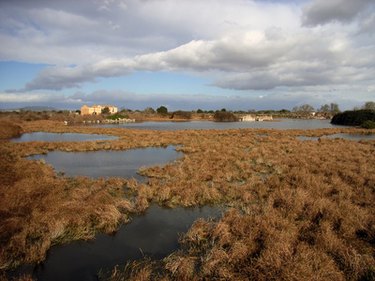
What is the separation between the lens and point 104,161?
23.5m

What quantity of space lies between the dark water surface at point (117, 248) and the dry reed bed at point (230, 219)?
440 mm

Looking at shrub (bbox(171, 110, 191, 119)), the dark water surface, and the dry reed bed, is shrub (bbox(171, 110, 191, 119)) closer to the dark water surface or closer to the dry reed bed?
the dry reed bed

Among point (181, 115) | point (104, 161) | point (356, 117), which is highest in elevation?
point (356, 117)

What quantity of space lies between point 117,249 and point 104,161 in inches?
610

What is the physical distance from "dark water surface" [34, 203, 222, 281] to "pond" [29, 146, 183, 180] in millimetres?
7212

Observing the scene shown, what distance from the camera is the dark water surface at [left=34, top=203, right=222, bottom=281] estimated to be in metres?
7.68

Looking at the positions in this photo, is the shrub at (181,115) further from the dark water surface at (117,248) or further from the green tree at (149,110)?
the dark water surface at (117,248)

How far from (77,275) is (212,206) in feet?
21.3

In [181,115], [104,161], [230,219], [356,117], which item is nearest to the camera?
[230,219]

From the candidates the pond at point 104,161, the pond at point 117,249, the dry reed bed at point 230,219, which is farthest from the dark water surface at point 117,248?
the pond at point 104,161

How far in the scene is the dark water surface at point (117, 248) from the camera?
768 centimetres

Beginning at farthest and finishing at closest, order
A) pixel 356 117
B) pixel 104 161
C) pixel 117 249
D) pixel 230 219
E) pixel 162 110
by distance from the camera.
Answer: pixel 162 110 < pixel 356 117 < pixel 104 161 < pixel 230 219 < pixel 117 249

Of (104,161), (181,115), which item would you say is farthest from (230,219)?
(181,115)

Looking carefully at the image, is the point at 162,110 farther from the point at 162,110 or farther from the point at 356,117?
the point at 356,117
